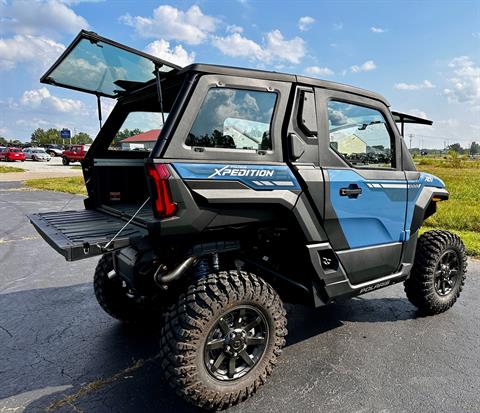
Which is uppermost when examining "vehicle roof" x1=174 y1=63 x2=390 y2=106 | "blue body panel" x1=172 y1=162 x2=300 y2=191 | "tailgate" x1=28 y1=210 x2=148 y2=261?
"vehicle roof" x1=174 y1=63 x2=390 y2=106

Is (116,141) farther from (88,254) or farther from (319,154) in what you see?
(319,154)

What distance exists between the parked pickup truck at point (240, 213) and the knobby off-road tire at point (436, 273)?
25 cm

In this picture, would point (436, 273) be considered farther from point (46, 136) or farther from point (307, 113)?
point (46, 136)

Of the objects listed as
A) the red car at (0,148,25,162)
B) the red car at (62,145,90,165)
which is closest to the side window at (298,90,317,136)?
the red car at (62,145,90,165)

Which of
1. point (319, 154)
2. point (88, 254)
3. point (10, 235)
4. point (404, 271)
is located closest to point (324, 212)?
point (319, 154)

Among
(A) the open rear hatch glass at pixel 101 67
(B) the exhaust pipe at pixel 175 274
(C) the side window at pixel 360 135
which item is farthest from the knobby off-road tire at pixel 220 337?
(A) the open rear hatch glass at pixel 101 67

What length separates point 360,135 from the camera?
3.11 metres

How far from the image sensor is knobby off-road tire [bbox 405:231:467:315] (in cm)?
360

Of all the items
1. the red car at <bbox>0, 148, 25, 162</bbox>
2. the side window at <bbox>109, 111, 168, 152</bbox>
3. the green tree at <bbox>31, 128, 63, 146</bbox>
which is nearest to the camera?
the side window at <bbox>109, 111, 168, 152</bbox>

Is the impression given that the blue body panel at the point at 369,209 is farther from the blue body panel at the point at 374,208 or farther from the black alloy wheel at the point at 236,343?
the black alloy wheel at the point at 236,343

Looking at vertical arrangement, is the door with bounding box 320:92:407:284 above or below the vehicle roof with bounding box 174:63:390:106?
below

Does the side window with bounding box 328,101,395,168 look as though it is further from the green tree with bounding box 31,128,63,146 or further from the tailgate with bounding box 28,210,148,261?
the green tree with bounding box 31,128,63,146

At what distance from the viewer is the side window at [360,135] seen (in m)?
2.89

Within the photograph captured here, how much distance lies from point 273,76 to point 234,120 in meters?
0.43
